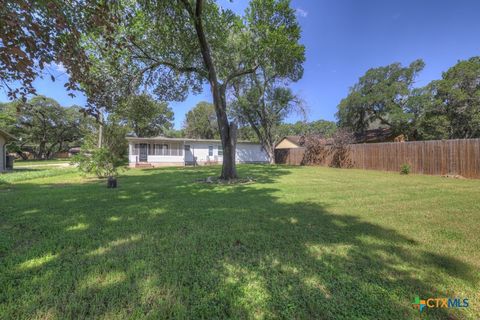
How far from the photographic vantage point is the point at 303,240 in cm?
311

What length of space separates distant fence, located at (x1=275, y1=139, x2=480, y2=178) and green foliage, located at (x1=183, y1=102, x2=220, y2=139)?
27448 mm

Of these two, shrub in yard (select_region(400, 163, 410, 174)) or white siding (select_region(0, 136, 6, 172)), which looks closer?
shrub in yard (select_region(400, 163, 410, 174))

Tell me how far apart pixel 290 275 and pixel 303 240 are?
0.95m

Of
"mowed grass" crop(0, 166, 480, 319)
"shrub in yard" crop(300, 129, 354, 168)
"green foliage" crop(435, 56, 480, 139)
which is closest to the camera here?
"mowed grass" crop(0, 166, 480, 319)

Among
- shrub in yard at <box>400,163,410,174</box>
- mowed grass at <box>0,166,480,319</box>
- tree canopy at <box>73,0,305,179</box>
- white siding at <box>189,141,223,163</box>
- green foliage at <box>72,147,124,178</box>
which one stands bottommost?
mowed grass at <box>0,166,480,319</box>

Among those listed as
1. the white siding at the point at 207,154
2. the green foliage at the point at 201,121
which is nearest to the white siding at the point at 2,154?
the white siding at the point at 207,154

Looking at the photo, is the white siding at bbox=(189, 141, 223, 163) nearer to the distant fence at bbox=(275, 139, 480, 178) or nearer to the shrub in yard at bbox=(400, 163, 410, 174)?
the distant fence at bbox=(275, 139, 480, 178)

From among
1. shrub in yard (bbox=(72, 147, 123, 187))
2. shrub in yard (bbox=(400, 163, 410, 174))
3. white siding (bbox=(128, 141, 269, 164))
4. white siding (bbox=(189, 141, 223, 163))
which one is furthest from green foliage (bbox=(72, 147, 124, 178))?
shrub in yard (bbox=(400, 163, 410, 174))

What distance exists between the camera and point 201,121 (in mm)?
40281

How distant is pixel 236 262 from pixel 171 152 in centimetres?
2107

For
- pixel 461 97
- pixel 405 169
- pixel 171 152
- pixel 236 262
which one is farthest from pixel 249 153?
pixel 236 262

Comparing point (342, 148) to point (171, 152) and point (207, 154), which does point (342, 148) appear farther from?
point (171, 152)

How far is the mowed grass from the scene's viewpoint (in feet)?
5.84

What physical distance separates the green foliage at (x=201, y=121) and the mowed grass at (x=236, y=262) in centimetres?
3613
